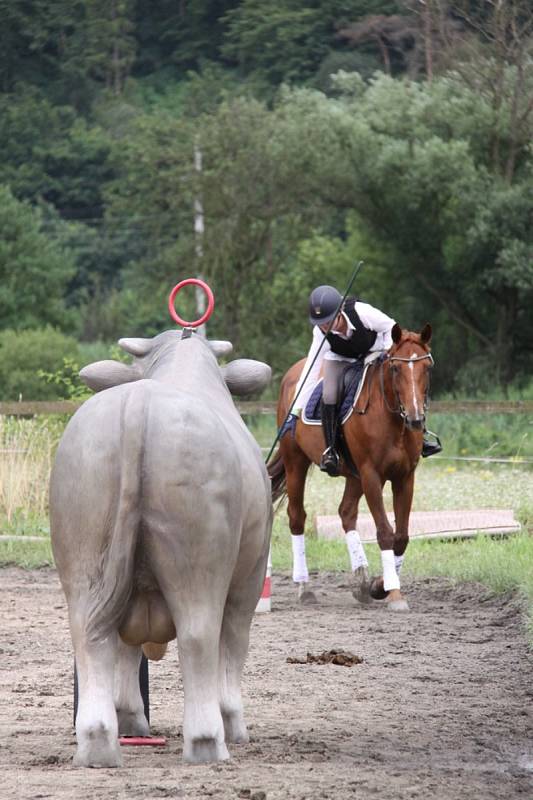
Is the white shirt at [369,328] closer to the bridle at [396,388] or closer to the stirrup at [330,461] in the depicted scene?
the bridle at [396,388]

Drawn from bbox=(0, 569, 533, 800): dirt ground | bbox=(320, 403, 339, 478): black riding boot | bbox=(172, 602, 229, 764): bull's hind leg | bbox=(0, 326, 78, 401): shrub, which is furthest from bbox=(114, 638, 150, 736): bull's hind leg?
bbox=(0, 326, 78, 401): shrub

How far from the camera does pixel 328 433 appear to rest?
1145cm

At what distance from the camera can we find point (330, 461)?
11.3 metres

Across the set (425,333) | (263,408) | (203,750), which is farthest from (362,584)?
(263,408)

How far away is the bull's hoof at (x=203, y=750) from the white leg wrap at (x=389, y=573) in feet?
18.2

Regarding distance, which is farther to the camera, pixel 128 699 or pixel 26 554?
pixel 26 554

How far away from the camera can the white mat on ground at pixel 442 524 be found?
1358 cm

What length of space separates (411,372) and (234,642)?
5082 millimetres

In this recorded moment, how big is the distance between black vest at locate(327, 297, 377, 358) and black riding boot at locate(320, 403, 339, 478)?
0.42 metres

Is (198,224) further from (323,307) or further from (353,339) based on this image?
(323,307)

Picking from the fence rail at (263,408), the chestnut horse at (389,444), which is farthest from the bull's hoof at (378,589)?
the fence rail at (263,408)

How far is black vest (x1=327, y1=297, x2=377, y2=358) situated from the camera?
11.1 meters

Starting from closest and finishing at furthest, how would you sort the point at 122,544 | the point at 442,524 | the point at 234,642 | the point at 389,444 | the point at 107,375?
the point at 122,544
the point at 234,642
the point at 107,375
the point at 389,444
the point at 442,524

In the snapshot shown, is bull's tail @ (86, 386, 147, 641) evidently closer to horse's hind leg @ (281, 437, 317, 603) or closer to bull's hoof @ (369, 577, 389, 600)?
bull's hoof @ (369, 577, 389, 600)
